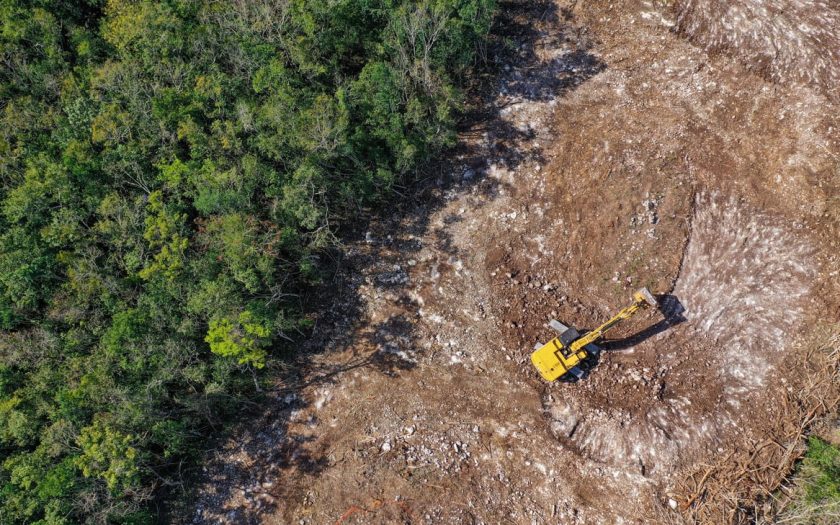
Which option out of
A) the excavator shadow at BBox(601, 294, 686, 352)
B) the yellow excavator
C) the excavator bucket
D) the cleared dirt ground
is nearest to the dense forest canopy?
the cleared dirt ground

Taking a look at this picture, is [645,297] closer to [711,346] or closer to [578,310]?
[578,310]

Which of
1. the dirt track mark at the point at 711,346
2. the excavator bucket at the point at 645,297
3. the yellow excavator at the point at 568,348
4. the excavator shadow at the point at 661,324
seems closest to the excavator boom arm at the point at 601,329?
the yellow excavator at the point at 568,348

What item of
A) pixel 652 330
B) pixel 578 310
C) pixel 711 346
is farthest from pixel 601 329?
pixel 711 346

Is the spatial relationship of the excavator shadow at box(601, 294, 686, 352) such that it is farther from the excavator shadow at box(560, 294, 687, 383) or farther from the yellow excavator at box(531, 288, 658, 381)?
the yellow excavator at box(531, 288, 658, 381)

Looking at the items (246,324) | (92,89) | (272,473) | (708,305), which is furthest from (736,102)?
(92,89)

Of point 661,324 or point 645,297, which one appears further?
point 661,324
